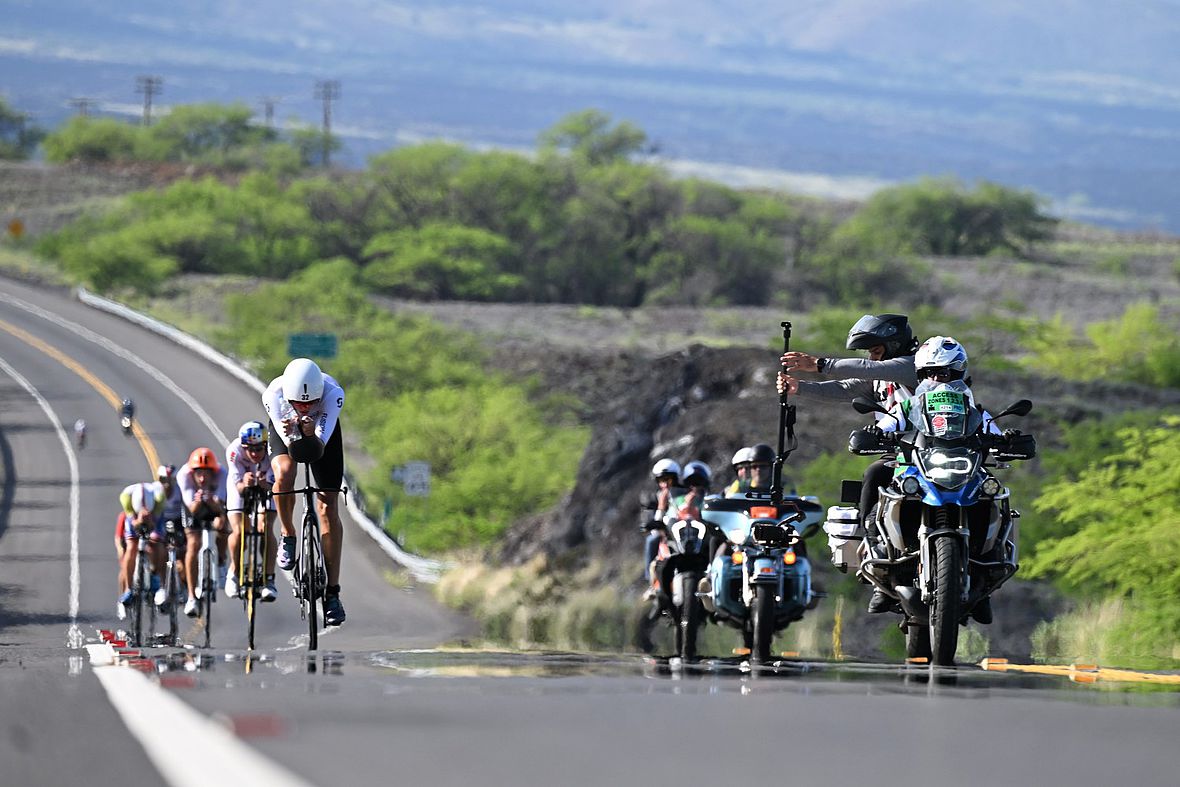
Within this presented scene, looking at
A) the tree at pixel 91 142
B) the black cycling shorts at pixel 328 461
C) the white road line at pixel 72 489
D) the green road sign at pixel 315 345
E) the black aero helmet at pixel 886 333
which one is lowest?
the white road line at pixel 72 489

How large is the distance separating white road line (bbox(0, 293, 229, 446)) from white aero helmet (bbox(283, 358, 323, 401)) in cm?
4991

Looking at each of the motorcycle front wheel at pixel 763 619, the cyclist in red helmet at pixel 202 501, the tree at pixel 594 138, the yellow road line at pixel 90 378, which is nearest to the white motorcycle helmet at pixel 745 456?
the motorcycle front wheel at pixel 763 619

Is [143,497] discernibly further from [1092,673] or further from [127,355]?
[127,355]

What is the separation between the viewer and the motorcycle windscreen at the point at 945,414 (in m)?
12.4

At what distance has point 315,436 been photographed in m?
13.6

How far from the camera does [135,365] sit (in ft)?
263

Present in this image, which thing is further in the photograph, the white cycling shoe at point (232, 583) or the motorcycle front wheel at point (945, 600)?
the white cycling shoe at point (232, 583)

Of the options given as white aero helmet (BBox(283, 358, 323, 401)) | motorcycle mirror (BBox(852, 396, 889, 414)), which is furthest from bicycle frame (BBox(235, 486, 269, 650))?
motorcycle mirror (BBox(852, 396, 889, 414))

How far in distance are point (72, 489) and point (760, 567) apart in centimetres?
4436

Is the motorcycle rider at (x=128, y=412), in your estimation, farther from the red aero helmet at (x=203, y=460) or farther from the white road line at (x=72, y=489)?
the red aero helmet at (x=203, y=460)

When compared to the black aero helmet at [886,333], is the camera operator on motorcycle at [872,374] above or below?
below

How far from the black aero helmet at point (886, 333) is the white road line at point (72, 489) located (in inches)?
444

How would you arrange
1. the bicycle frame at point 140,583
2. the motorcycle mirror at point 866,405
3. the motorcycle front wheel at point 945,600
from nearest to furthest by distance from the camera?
the motorcycle front wheel at point 945,600 < the motorcycle mirror at point 866,405 < the bicycle frame at point 140,583

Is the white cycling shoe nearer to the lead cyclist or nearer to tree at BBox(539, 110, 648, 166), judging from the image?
the lead cyclist
